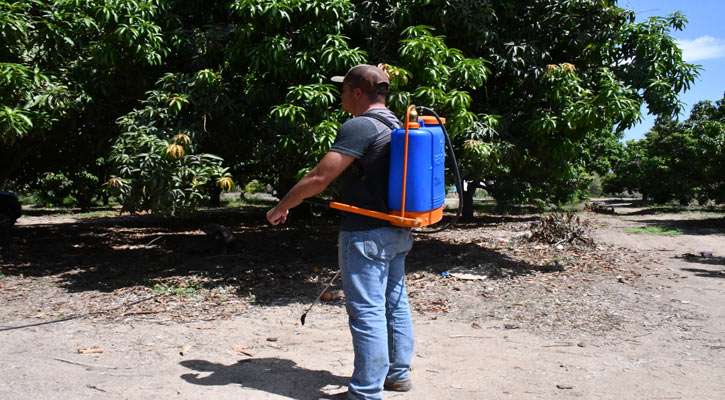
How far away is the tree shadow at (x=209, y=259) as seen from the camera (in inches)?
259

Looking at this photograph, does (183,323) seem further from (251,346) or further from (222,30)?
(222,30)

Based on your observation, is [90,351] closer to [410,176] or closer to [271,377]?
[271,377]

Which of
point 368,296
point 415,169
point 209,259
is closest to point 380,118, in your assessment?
point 415,169

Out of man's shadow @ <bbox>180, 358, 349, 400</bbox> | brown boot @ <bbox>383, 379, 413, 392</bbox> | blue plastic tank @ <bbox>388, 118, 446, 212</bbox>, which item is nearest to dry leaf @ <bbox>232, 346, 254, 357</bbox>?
man's shadow @ <bbox>180, 358, 349, 400</bbox>

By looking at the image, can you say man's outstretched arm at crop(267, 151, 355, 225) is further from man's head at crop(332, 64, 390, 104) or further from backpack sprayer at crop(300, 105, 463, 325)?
man's head at crop(332, 64, 390, 104)

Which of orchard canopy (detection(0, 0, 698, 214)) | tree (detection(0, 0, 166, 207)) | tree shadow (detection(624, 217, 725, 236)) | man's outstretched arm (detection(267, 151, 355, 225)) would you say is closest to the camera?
man's outstretched arm (detection(267, 151, 355, 225))

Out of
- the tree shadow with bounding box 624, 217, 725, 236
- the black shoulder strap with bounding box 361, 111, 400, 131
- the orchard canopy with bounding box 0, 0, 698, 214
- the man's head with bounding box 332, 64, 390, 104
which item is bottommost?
the tree shadow with bounding box 624, 217, 725, 236

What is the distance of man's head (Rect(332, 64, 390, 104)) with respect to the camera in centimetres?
303

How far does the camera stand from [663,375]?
11.6 ft

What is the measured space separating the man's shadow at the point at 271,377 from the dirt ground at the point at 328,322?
0.01 meters

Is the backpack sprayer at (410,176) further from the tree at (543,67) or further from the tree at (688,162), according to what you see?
the tree at (688,162)

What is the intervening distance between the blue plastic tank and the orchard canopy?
289cm

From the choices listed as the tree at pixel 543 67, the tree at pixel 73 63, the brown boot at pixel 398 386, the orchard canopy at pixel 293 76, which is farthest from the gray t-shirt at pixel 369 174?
the tree at pixel 73 63

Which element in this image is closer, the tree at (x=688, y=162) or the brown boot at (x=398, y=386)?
the brown boot at (x=398, y=386)
